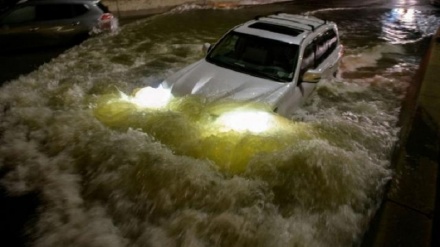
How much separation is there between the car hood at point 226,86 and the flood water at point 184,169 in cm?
24

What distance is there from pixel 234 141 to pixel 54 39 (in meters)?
6.65

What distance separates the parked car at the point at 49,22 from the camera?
8.96m

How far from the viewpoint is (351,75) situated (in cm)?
957

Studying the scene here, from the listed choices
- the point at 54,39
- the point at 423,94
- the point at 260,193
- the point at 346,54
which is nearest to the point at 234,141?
the point at 260,193

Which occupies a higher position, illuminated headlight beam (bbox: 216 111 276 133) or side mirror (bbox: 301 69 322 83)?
side mirror (bbox: 301 69 322 83)

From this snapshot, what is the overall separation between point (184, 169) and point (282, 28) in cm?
314

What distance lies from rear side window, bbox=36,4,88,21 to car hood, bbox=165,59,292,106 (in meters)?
5.15

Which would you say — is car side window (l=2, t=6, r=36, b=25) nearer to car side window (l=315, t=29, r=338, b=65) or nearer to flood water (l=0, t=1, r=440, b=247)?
flood water (l=0, t=1, r=440, b=247)

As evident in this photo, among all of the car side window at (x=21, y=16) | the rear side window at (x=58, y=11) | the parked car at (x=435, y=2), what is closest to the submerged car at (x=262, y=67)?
the rear side window at (x=58, y=11)

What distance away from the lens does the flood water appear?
4.09 meters

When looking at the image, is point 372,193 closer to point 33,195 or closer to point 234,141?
point 234,141

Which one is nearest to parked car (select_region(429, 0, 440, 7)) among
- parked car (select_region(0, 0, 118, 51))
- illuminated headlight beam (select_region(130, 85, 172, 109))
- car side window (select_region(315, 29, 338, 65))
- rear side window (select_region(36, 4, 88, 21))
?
car side window (select_region(315, 29, 338, 65))

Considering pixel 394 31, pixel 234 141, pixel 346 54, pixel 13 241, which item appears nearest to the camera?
pixel 13 241

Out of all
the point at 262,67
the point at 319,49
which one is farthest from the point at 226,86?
the point at 319,49
